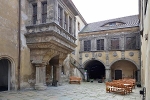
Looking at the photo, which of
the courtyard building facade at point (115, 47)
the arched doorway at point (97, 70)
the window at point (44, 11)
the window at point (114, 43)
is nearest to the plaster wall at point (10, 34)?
the window at point (44, 11)

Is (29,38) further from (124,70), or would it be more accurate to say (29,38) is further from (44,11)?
(124,70)

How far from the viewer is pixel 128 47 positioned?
66.0ft

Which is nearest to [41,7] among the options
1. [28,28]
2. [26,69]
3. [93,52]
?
[28,28]

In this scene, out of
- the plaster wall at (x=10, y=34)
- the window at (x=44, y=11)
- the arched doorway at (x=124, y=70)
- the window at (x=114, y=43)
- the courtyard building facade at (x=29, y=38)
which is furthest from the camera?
the arched doorway at (x=124, y=70)

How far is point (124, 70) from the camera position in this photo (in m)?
22.3

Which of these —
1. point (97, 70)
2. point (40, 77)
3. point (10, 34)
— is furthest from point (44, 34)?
point (97, 70)

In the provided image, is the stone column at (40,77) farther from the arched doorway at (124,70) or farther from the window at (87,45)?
the arched doorway at (124,70)

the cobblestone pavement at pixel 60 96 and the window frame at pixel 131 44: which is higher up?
the window frame at pixel 131 44

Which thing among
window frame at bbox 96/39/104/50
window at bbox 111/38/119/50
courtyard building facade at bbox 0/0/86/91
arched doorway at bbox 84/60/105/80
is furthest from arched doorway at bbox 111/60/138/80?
courtyard building facade at bbox 0/0/86/91

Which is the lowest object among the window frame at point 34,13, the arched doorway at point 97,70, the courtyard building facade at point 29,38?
the arched doorway at point 97,70

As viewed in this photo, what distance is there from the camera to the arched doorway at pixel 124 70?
854 inches

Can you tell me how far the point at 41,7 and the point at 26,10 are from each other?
3.97 feet

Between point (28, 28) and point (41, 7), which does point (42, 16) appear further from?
point (28, 28)

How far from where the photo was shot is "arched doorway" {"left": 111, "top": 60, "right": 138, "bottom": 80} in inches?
854
